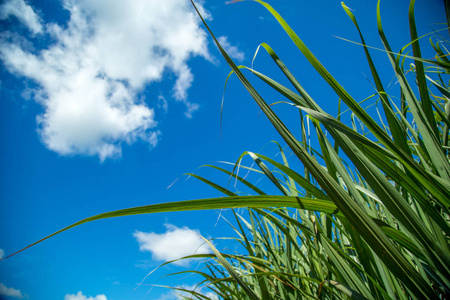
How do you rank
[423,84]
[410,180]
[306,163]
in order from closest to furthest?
[306,163]
[410,180]
[423,84]

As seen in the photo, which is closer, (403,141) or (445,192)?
(445,192)

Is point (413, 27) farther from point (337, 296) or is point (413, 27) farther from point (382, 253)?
point (337, 296)

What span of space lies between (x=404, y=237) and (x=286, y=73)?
0.29 meters

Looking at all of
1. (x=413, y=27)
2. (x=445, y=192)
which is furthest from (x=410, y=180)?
(x=413, y=27)

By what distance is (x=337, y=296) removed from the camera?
0.61 m

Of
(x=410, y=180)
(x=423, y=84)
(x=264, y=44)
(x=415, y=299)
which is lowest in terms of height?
(x=415, y=299)

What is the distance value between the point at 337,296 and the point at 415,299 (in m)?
0.27

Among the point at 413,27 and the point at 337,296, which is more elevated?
the point at 413,27

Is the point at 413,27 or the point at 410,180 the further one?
the point at 413,27

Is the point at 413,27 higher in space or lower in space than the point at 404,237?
higher

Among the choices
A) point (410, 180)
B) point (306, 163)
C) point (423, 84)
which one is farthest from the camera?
point (423, 84)

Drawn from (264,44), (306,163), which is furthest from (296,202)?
(264,44)

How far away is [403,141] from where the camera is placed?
1.62 feet

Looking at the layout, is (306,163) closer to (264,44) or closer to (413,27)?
(264,44)
